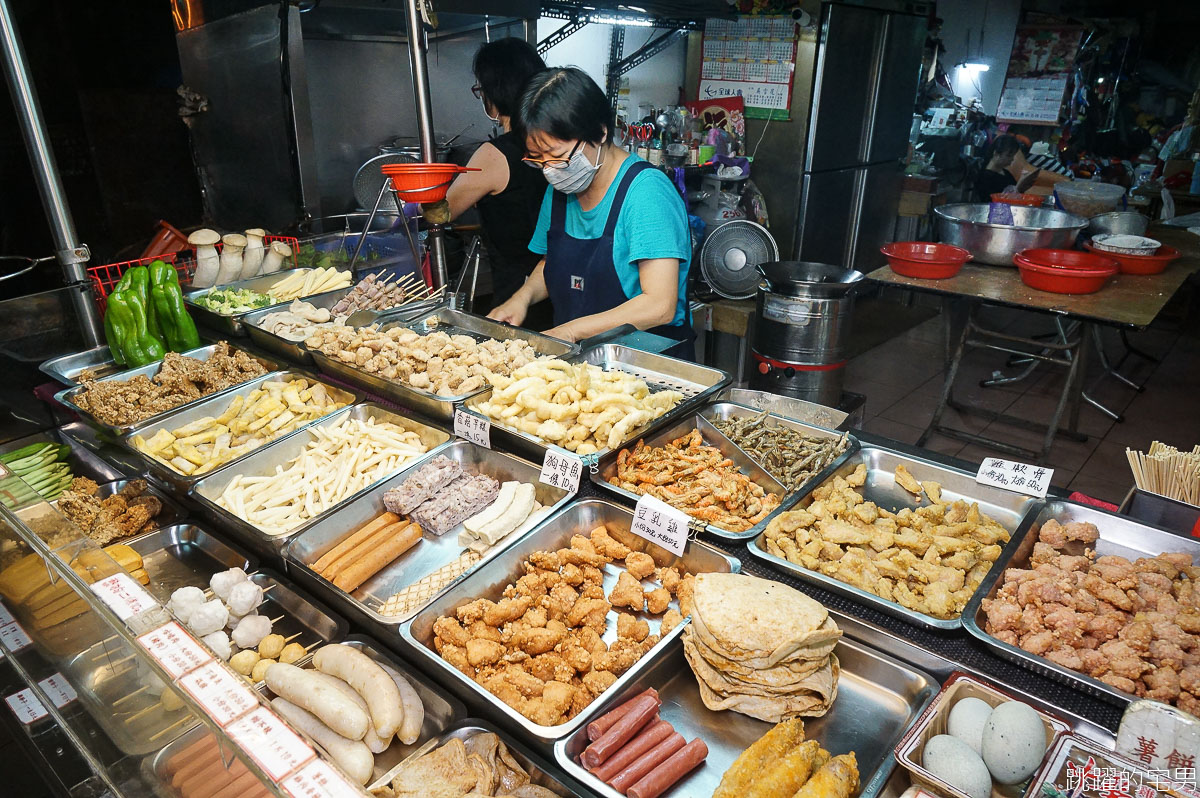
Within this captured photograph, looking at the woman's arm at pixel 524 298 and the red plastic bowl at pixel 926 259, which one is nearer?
the woman's arm at pixel 524 298

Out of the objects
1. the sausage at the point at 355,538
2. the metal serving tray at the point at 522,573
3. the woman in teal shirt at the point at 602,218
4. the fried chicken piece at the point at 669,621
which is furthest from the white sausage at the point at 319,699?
the woman in teal shirt at the point at 602,218

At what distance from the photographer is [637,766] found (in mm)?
1493

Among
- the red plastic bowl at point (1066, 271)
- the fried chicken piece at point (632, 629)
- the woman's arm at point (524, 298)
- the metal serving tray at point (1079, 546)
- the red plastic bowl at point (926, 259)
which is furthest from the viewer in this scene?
the red plastic bowl at point (926, 259)

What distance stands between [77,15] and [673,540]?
8571 mm

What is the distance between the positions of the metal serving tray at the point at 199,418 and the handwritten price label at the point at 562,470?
3.36 ft

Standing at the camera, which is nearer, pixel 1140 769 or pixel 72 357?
pixel 1140 769

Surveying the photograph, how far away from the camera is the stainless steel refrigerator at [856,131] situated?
7305 mm

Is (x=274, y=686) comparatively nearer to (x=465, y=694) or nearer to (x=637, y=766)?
(x=465, y=694)

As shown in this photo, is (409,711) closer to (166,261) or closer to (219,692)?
(219,692)

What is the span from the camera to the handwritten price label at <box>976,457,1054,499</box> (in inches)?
87.5

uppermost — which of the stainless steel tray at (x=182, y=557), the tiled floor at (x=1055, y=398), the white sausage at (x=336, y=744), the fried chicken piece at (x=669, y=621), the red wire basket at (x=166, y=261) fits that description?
the red wire basket at (x=166, y=261)

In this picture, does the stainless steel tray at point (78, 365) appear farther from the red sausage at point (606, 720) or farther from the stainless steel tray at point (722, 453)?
the red sausage at point (606, 720)

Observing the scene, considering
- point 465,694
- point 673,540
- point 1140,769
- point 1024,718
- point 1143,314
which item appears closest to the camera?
point 1140,769

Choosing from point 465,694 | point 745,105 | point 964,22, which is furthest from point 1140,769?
point 964,22
